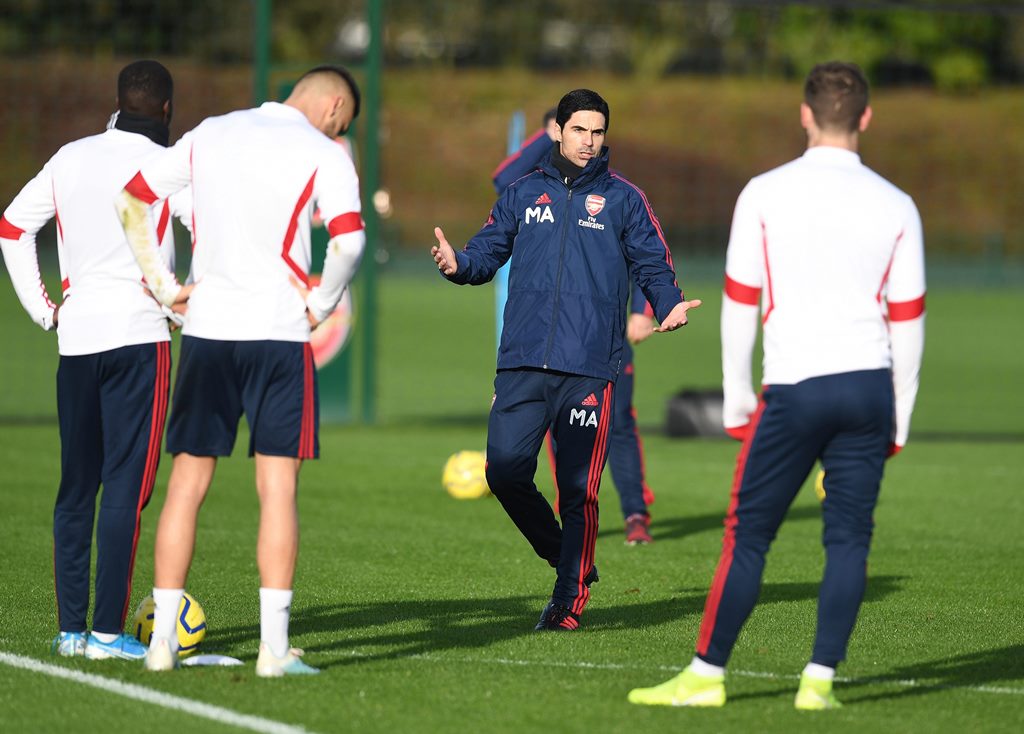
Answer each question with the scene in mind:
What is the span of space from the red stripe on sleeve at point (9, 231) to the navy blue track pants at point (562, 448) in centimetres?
199

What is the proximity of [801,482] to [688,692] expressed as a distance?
2.56 ft

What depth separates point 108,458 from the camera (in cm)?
585

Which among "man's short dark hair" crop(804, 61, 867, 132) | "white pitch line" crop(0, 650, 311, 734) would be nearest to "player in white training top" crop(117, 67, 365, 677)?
"white pitch line" crop(0, 650, 311, 734)

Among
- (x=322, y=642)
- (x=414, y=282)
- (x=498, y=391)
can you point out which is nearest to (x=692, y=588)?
(x=498, y=391)

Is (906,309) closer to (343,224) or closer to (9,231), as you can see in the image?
(343,224)

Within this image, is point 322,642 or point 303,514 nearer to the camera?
point 322,642

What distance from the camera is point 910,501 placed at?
437 inches

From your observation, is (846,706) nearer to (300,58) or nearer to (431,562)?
(431,562)

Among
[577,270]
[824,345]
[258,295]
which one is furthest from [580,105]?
[824,345]

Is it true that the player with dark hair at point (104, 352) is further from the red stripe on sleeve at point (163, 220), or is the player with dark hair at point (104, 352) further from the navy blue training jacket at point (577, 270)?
the navy blue training jacket at point (577, 270)

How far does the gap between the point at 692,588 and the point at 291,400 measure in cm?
303

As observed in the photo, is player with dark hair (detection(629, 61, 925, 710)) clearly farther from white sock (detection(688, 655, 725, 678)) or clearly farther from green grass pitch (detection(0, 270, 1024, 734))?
green grass pitch (detection(0, 270, 1024, 734))

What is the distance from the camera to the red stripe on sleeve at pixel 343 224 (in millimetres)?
5344

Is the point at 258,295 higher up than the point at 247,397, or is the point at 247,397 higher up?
the point at 258,295
